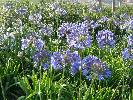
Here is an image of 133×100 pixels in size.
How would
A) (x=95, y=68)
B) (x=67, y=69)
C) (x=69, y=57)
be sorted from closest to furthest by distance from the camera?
(x=95, y=68) → (x=69, y=57) → (x=67, y=69)

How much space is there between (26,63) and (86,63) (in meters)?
2.55

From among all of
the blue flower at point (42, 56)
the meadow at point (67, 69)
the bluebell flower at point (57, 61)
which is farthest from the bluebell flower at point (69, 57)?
the blue flower at point (42, 56)

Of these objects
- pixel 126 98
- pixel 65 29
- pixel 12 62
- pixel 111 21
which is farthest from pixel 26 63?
pixel 111 21

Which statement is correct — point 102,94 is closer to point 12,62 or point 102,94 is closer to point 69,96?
point 69,96

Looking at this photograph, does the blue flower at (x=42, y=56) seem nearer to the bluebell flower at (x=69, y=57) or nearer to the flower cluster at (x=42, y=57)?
the flower cluster at (x=42, y=57)

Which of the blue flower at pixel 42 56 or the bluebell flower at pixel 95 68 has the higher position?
the blue flower at pixel 42 56

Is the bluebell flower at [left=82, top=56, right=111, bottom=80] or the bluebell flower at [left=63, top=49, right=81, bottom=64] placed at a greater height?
the bluebell flower at [left=63, top=49, right=81, bottom=64]

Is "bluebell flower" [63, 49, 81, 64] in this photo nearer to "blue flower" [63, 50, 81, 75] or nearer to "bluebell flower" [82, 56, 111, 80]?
"blue flower" [63, 50, 81, 75]

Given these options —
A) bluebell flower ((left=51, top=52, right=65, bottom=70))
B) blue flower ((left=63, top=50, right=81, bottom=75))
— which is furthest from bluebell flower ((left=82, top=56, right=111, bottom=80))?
bluebell flower ((left=51, top=52, right=65, bottom=70))

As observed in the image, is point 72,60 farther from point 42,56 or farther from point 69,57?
point 42,56

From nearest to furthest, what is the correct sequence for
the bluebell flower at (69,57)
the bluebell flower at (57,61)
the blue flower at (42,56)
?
the bluebell flower at (69,57) < the bluebell flower at (57,61) < the blue flower at (42,56)

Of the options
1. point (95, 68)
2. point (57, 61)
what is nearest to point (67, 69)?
point (57, 61)

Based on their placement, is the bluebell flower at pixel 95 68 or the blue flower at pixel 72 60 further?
the blue flower at pixel 72 60

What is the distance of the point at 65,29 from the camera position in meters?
6.05
